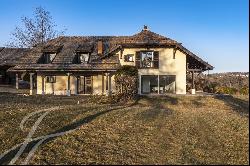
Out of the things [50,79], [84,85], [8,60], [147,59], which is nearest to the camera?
[147,59]

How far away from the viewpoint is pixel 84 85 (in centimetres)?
4116

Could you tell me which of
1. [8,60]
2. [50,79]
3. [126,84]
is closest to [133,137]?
[126,84]

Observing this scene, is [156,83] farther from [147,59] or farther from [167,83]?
[147,59]

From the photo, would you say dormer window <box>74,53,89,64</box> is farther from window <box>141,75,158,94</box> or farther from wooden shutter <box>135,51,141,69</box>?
window <box>141,75,158,94</box>

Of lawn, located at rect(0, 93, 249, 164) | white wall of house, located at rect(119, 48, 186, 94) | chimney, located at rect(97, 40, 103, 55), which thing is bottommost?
lawn, located at rect(0, 93, 249, 164)

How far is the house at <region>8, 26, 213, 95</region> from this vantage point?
1554 inches

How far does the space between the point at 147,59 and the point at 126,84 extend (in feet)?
43.1

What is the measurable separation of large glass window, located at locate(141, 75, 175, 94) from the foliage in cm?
1166

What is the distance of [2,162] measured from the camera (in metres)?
11.2

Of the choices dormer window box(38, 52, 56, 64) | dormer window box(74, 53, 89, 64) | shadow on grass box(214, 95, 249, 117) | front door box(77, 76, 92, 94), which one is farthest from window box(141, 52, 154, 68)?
shadow on grass box(214, 95, 249, 117)

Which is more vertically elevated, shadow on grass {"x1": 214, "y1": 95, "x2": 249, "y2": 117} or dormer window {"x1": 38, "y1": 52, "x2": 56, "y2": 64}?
dormer window {"x1": 38, "y1": 52, "x2": 56, "y2": 64}

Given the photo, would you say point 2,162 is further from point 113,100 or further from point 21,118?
point 113,100

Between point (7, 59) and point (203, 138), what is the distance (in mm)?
42316

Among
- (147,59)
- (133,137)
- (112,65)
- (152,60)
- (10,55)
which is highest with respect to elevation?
(10,55)
